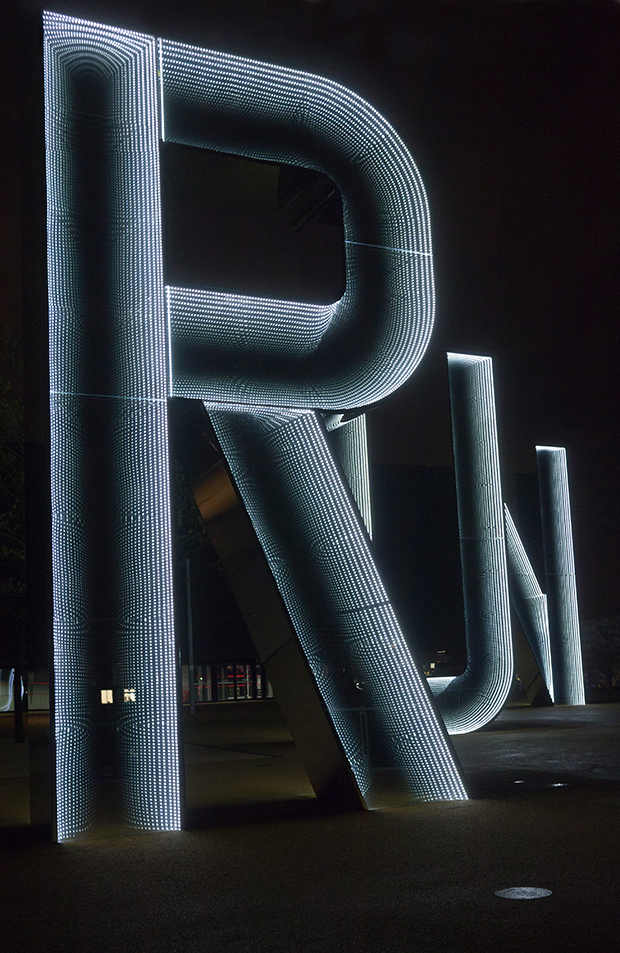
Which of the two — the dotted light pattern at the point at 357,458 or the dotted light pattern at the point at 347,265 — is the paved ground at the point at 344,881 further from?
A: the dotted light pattern at the point at 357,458

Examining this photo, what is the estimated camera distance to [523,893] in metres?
5.27

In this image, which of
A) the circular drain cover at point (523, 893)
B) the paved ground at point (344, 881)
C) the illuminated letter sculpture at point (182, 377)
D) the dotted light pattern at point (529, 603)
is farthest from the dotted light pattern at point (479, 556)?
the circular drain cover at point (523, 893)

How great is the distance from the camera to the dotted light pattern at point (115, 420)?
7.71 m

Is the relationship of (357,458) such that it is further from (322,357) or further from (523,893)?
(523,893)

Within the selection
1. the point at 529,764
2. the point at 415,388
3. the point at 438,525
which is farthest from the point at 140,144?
the point at 438,525

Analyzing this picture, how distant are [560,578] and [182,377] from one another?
730 inches

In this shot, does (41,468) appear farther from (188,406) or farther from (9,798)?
(9,798)

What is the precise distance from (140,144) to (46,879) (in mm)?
6572

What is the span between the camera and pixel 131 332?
8562mm

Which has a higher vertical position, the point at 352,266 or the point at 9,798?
the point at 352,266

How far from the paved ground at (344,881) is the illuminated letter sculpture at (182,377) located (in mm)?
788

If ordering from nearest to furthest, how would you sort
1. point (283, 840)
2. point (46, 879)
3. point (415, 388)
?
point (46, 879)
point (283, 840)
point (415, 388)

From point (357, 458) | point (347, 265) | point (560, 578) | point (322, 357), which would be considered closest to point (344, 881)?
point (322, 357)

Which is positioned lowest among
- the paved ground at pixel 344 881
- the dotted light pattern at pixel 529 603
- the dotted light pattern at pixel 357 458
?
the paved ground at pixel 344 881
